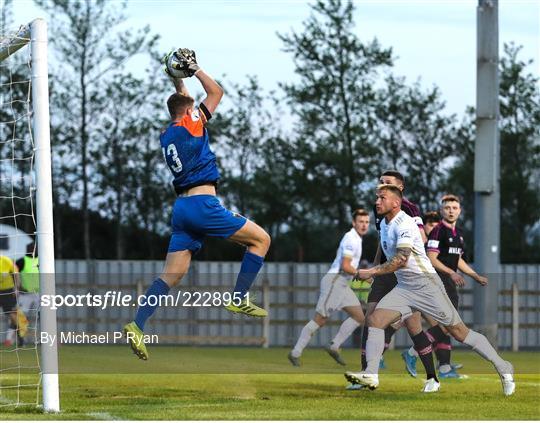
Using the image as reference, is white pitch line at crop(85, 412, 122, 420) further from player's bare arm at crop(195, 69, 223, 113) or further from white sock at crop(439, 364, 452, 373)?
white sock at crop(439, 364, 452, 373)

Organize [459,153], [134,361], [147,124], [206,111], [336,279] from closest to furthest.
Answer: [206,111] → [336,279] → [134,361] → [147,124] → [459,153]

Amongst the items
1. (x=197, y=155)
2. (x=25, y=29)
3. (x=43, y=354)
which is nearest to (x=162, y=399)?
(x=43, y=354)

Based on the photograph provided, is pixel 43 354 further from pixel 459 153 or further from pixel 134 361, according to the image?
pixel 459 153

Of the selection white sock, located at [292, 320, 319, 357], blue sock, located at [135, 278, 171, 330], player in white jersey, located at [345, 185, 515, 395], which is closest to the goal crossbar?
blue sock, located at [135, 278, 171, 330]

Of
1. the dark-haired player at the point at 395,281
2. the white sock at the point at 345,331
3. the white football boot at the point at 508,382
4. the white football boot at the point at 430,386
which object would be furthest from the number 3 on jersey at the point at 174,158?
the white sock at the point at 345,331

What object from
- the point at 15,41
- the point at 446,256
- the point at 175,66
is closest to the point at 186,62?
the point at 175,66

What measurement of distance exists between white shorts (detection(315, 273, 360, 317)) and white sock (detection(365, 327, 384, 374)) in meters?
5.19

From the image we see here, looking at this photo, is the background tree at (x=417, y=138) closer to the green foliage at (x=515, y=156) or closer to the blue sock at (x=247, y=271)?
the green foliage at (x=515, y=156)

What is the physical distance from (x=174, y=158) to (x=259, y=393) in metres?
3.19

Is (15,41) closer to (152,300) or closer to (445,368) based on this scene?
(152,300)

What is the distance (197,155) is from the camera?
10.0m

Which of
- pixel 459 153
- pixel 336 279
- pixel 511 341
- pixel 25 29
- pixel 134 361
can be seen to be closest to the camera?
pixel 25 29

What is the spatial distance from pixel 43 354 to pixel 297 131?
23984 mm

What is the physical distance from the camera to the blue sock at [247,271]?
1028cm
